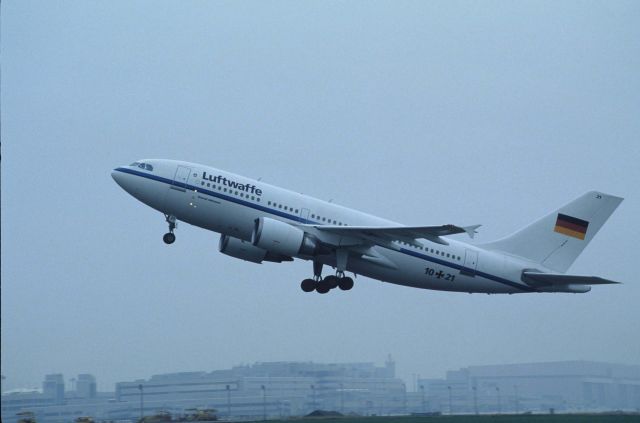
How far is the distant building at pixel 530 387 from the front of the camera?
4912cm

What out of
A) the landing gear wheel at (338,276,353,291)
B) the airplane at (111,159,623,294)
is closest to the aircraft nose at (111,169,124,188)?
the airplane at (111,159,623,294)

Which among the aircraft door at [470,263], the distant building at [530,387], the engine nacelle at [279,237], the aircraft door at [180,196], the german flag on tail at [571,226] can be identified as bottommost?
the distant building at [530,387]

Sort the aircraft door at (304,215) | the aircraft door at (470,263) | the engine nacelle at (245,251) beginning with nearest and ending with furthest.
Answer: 1. the aircraft door at (304,215)
2. the aircraft door at (470,263)
3. the engine nacelle at (245,251)

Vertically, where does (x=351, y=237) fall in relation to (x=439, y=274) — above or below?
above

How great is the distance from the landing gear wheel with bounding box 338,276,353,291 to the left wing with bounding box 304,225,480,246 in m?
2.86

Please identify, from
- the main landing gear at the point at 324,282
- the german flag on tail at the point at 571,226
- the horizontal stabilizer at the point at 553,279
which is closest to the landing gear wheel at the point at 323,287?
the main landing gear at the point at 324,282

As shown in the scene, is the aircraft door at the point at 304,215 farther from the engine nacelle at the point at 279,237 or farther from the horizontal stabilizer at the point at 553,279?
the horizontal stabilizer at the point at 553,279

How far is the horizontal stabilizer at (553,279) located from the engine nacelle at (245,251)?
39.8ft

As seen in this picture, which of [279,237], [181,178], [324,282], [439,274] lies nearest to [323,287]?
[324,282]

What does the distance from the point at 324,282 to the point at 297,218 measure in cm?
402

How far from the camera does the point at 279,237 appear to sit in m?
41.6

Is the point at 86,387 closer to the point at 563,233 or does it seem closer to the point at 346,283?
the point at 346,283

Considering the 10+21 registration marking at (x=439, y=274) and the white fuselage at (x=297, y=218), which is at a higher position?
the white fuselage at (x=297, y=218)

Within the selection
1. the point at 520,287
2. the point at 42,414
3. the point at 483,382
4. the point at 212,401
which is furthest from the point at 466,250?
the point at 42,414
